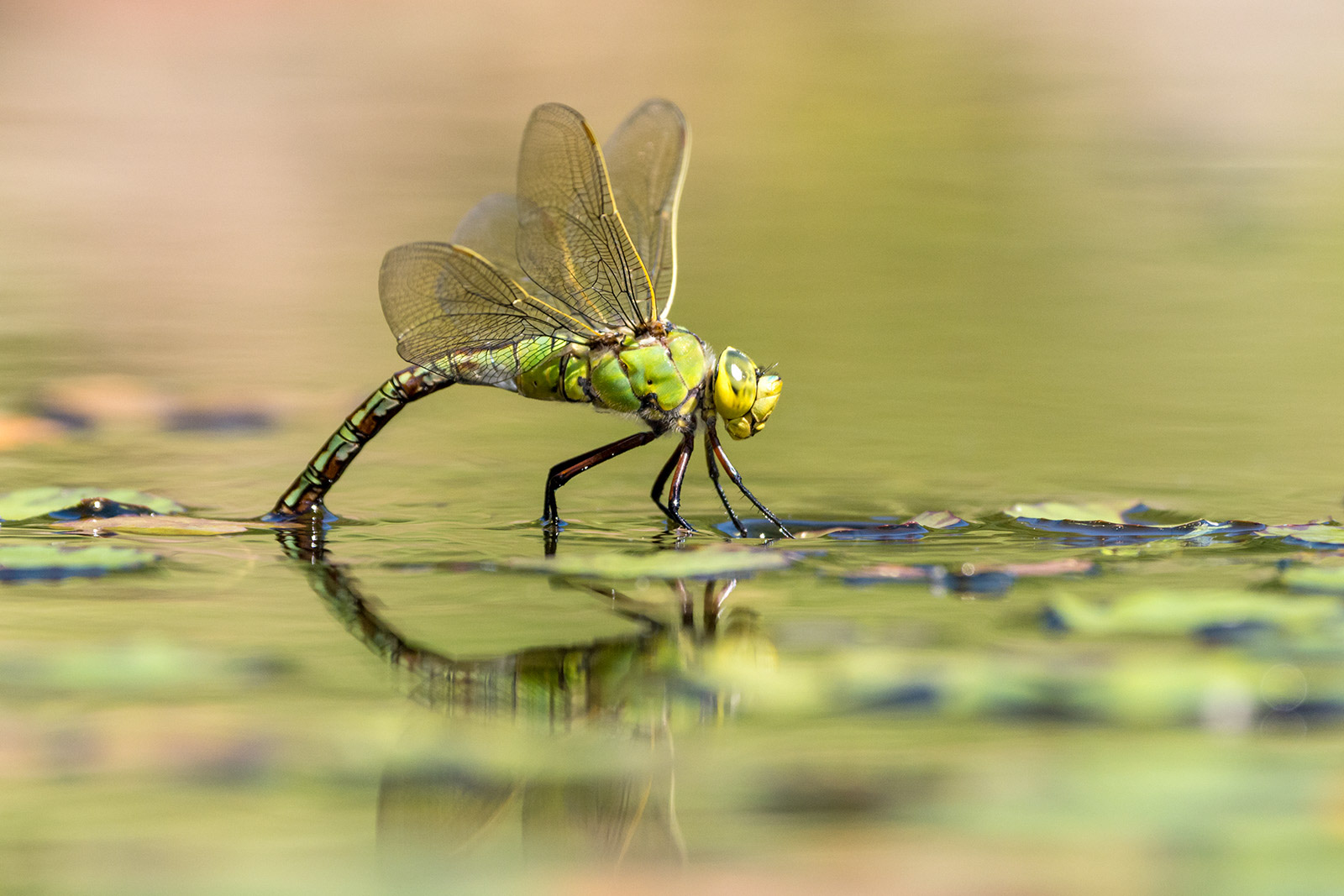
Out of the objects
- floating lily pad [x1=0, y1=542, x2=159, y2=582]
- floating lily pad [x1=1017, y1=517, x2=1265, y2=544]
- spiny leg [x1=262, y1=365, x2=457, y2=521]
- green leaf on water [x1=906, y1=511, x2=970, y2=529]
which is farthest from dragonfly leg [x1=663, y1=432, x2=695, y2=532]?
floating lily pad [x1=0, y1=542, x2=159, y2=582]

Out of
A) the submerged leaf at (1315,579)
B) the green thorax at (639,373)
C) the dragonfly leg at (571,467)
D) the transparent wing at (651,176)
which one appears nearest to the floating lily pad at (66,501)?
the dragonfly leg at (571,467)

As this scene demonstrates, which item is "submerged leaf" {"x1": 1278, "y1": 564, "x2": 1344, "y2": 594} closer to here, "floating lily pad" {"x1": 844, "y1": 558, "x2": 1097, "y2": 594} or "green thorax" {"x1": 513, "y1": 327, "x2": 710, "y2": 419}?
"floating lily pad" {"x1": 844, "y1": 558, "x2": 1097, "y2": 594}

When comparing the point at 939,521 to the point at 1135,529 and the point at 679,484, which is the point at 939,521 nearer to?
the point at 1135,529

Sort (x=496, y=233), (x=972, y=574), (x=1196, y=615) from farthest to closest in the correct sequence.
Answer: (x=496, y=233) → (x=972, y=574) → (x=1196, y=615)

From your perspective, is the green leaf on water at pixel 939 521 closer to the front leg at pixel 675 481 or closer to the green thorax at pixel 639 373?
the front leg at pixel 675 481

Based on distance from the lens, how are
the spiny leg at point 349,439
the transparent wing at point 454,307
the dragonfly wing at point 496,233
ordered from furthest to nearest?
the dragonfly wing at point 496,233, the transparent wing at point 454,307, the spiny leg at point 349,439

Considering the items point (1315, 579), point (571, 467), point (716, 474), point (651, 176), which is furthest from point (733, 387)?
point (1315, 579)
